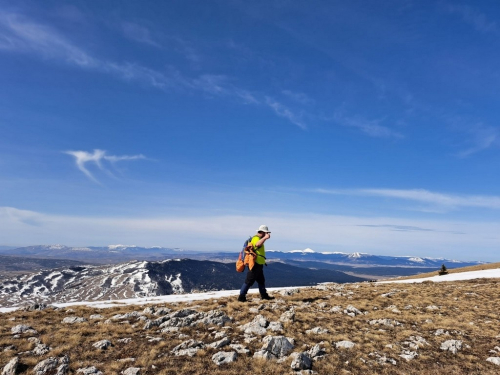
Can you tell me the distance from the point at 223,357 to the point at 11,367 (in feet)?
20.7

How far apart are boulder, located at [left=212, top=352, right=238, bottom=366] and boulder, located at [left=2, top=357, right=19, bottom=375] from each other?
588cm

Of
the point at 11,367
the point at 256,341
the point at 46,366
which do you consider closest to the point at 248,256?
the point at 256,341

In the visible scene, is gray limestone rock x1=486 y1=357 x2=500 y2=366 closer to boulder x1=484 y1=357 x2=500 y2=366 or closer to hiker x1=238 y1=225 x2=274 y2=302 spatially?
boulder x1=484 y1=357 x2=500 y2=366

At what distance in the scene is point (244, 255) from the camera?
18.5m

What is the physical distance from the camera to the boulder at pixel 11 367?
8.78 meters

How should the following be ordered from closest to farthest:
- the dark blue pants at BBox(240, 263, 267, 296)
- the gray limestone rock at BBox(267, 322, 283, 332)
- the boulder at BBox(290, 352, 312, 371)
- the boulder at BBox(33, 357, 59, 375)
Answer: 1. the boulder at BBox(33, 357, 59, 375)
2. the boulder at BBox(290, 352, 312, 371)
3. the gray limestone rock at BBox(267, 322, 283, 332)
4. the dark blue pants at BBox(240, 263, 267, 296)

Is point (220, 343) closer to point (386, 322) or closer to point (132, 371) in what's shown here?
point (132, 371)

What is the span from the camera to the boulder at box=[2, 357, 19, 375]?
8.78 metres

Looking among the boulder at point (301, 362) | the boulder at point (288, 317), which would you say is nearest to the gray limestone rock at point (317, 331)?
the boulder at point (288, 317)

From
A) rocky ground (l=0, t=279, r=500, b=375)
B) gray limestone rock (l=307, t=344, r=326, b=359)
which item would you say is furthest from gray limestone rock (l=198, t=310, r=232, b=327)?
gray limestone rock (l=307, t=344, r=326, b=359)

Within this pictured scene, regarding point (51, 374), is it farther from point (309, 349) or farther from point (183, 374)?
point (309, 349)

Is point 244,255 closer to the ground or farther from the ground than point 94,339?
farther from the ground

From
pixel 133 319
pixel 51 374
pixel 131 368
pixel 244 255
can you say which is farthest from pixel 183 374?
pixel 244 255

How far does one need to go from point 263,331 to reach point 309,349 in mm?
2097
